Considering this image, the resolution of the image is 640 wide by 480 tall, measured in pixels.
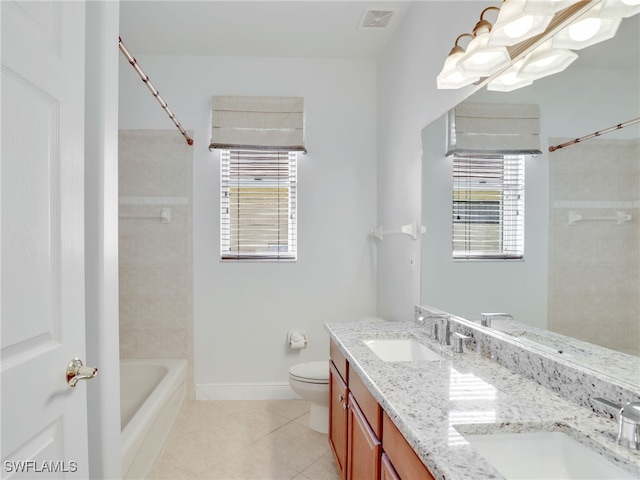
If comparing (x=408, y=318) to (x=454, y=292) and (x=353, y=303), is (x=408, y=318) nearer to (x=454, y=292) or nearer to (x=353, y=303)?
(x=454, y=292)

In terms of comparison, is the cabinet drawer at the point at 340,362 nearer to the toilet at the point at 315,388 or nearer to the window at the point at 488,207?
the toilet at the point at 315,388

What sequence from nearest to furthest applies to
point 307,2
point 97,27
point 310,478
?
point 97,27, point 310,478, point 307,2

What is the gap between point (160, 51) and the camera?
303 cm

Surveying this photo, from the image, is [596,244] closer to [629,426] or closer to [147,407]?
[629,426]

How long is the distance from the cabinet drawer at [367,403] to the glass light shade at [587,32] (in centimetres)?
128

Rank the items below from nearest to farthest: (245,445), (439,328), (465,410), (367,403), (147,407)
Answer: (465,410) < (367,403) < (439,328) < (147,407) < (245,445)

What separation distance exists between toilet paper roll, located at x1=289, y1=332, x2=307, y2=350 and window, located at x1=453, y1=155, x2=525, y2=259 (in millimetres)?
1556

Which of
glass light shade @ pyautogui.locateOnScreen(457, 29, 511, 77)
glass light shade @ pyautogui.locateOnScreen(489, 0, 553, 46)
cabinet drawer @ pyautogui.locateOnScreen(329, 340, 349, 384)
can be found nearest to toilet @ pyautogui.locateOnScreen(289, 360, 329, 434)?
cabinet drawer @ pyautogui.locateOnScreen(329, 340, 349, 384)

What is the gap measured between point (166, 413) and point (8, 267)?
6.28 feet

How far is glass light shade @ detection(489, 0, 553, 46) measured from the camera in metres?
1.21

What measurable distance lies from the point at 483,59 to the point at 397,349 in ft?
4.42

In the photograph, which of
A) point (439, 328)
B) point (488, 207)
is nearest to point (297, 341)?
point (439, 328)

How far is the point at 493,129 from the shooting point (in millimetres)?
1618

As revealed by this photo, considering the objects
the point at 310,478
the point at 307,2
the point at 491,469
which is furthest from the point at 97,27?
the point at 310,478
